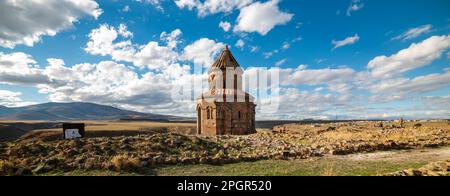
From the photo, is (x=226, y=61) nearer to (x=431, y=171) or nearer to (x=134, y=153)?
(x=134, y=153)

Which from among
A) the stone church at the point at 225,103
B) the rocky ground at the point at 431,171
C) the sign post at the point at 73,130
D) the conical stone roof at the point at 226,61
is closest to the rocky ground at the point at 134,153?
the sign post at the point at 73,130

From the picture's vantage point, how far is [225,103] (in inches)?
1000

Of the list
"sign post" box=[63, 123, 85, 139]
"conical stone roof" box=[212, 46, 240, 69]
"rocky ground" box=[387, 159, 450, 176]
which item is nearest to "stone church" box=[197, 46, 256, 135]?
"conical stone roof" box=[212, 46, 240, 69]

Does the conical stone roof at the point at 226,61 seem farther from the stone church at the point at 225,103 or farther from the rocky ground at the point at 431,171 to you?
the rocky ground at the point at 431,171

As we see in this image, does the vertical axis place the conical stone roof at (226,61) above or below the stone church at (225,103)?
above

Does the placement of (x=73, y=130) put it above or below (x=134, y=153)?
above

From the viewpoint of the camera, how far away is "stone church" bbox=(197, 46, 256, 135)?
25547mm

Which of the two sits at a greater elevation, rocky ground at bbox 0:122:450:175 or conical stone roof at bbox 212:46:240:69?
conical stone roof at bbox 212:46:240:69

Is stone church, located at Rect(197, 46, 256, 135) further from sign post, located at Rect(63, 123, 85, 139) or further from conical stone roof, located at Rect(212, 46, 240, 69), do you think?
sign post, located at Rect(63, 123, 85, 139)

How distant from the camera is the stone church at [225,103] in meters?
25.5

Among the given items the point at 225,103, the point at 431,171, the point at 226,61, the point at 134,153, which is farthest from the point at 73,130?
the point at 226,61

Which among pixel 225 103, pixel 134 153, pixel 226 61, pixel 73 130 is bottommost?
pixel 134 153
